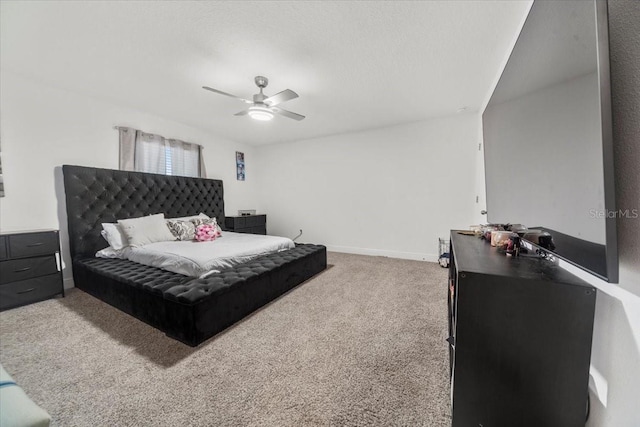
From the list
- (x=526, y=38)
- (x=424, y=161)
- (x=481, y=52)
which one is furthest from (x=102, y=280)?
(x=424, y=161)

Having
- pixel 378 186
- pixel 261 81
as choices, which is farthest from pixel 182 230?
pixel 378 186

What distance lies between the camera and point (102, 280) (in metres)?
2.29

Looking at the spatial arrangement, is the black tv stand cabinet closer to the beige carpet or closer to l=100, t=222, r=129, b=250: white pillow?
the beige carpet

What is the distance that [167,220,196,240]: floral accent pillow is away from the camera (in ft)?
10.4

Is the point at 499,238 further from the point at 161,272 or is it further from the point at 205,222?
the point at 205,222

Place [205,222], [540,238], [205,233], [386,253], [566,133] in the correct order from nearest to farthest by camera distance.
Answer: [566,133]
[540,238]
[205,233]
[205,222]
[386,253]

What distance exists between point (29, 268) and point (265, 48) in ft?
10.5

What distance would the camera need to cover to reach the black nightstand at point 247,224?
15.0 ft

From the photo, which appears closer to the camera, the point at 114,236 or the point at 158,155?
the point at 114,236

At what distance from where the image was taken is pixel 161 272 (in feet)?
7.23

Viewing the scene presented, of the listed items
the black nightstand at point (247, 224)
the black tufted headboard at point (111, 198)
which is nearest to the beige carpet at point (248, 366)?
the black tufted headboard at point (111, 198)

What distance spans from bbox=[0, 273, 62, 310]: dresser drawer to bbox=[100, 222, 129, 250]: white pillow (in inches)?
21.5

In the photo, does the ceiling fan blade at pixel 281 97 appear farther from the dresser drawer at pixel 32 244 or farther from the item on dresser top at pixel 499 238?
the dresser drawer at pixel 32 244

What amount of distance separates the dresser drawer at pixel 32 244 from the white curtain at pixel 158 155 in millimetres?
1185
